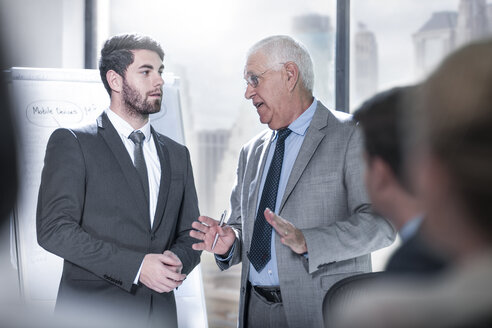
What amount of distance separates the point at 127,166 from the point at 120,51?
19.7 inches

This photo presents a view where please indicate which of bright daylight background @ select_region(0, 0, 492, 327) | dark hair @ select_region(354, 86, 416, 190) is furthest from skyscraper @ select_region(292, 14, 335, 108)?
dark hair @ select_region(354, 86, 416, 190)

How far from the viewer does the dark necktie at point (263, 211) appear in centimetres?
185

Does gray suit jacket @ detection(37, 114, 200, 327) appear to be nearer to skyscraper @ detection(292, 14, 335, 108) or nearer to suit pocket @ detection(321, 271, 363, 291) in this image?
suit pocket @ detection(321, 271, 363, 291)

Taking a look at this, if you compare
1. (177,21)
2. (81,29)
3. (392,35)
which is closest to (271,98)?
(392,35)

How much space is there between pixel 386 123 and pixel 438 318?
184 mm

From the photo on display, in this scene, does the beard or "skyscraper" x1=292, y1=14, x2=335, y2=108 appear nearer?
the beard

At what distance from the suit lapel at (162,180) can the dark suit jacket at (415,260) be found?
60.3 inches

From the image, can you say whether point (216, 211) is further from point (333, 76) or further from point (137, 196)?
point (137, 196)

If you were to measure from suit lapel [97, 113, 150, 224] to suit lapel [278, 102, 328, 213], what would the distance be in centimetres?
51

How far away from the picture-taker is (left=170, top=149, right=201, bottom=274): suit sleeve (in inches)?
75.4

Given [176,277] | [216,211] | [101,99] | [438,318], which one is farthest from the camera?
[216,211]

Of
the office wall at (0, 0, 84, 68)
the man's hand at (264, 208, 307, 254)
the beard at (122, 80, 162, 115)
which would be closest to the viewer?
the man's hand at (264, 208, 307, 254)

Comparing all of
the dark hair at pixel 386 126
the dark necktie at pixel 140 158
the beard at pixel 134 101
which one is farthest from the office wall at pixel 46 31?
the dark hair at pixel 386 126

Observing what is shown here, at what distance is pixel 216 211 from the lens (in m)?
3.53
